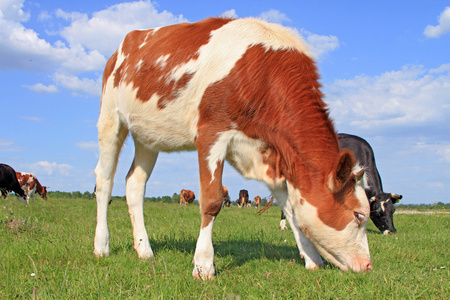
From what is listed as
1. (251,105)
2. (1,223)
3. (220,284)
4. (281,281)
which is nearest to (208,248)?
(220,284)

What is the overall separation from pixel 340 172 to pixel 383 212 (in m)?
6.70

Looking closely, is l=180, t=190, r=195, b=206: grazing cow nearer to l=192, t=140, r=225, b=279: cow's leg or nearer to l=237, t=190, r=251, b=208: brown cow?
l=237, t=190, r=251, b=208: brown cow

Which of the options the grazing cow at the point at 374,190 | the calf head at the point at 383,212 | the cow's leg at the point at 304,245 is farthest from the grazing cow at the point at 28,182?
the cow's leg at the point at 304,245

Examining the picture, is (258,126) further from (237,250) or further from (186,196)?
(186,196)

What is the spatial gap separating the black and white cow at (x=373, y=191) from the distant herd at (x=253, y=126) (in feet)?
18.1

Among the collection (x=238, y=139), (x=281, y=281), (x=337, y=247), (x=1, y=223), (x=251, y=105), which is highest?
(x=251, y=105)

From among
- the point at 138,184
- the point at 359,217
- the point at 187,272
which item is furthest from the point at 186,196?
the point at 359,217

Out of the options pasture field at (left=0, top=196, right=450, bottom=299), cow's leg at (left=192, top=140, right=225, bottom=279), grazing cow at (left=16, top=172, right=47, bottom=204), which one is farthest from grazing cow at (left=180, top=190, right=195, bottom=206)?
cow's leg at (left=192, top=140, right=225, bottom=279)

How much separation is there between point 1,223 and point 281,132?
514 cm

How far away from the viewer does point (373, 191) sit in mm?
10461

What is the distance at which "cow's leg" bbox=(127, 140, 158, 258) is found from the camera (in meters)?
5.54

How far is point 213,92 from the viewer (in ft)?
14.1

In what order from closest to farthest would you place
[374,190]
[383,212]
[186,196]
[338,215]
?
[338,215]
[383,212]
[374,190]
[186,196]

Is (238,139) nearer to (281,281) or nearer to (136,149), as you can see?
(281,281)
